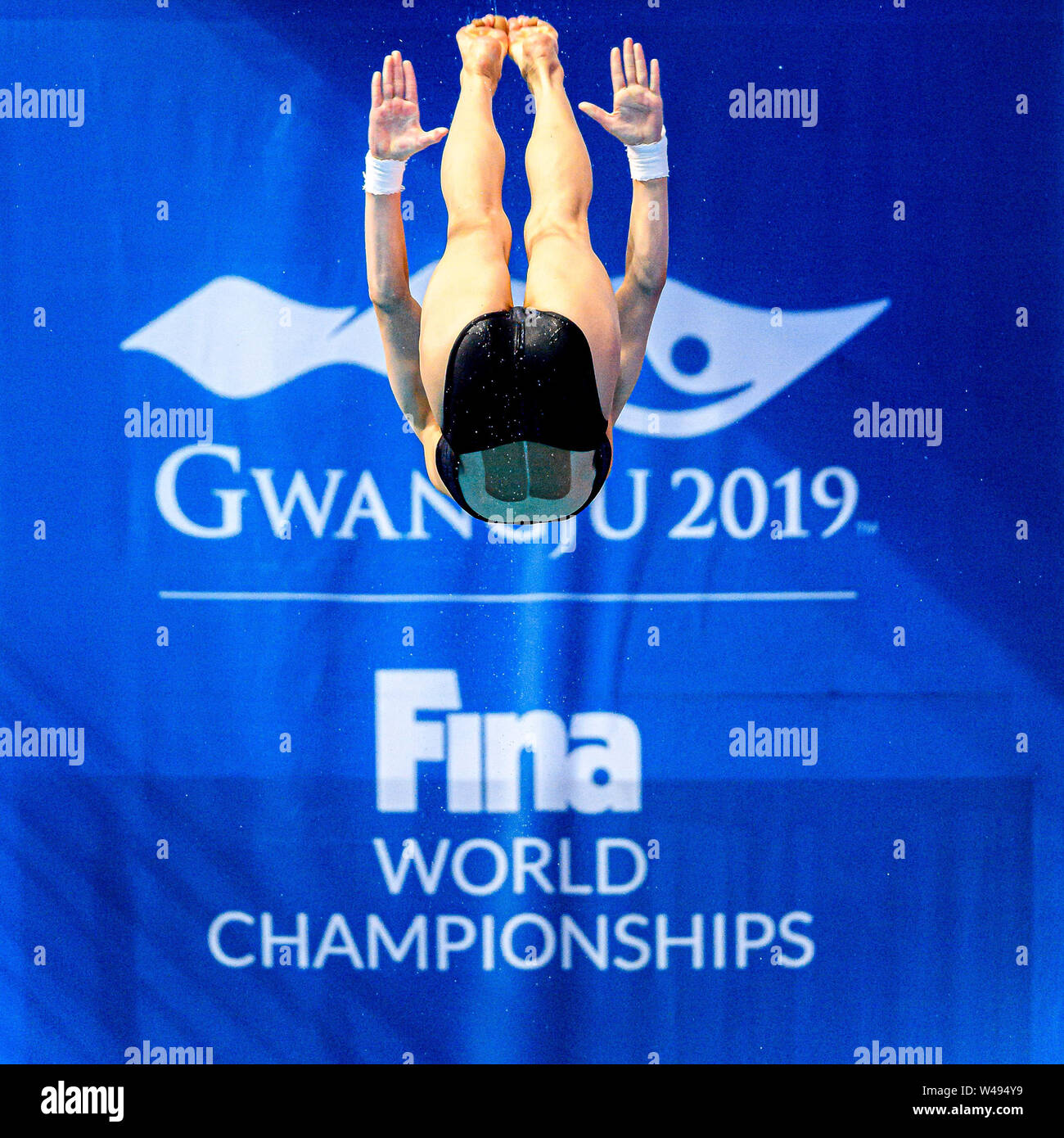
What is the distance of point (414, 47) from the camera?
9.46 ft

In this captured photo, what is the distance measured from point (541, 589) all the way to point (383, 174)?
1.20 meters

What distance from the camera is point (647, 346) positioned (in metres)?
2.91

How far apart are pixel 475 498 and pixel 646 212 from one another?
73 centimetres

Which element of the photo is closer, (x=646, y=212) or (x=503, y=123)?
(x=646, y=212)

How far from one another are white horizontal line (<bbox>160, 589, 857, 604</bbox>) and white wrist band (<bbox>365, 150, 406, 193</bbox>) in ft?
3.77

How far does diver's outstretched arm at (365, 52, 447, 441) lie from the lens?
2186 millimetres

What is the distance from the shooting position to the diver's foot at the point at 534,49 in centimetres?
238

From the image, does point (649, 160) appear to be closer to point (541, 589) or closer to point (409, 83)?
point (409, 83)

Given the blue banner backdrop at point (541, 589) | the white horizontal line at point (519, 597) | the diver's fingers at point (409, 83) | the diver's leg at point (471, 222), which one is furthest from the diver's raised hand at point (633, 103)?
the white horizontal line at point (519, 597)

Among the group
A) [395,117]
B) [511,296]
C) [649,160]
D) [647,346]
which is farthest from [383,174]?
[647,346]

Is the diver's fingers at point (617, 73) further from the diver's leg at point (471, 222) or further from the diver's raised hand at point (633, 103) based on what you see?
the diver's leg at point (471, 222)
